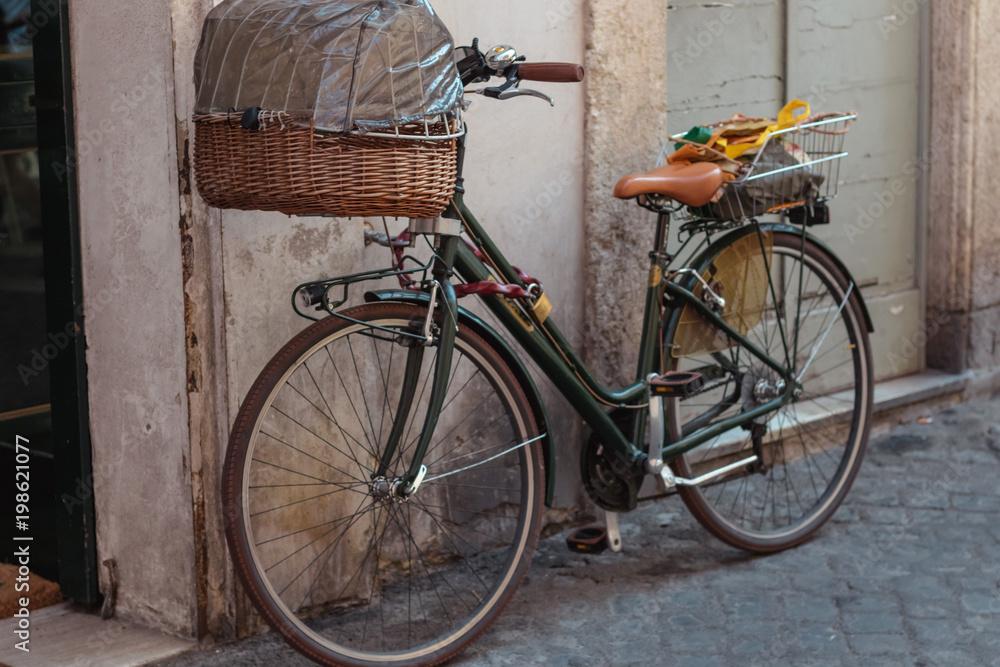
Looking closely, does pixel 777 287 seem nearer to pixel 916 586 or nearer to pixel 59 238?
pixel 916 586

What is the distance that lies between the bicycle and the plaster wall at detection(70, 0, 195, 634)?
262 millimetres

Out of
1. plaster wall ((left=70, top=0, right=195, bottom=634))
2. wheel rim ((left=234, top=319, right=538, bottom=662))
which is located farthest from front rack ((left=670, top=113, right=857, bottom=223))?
plaster wall ((left=70, top=0, right=195, bottom=634))

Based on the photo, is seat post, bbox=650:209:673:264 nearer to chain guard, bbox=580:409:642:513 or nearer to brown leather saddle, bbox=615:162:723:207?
brown leather saddle, bbox=615:162:723:207

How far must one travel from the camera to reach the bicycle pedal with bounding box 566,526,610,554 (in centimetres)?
362

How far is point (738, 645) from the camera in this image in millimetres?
3088

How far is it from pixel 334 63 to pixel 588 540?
1858mm

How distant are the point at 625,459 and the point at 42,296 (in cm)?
177

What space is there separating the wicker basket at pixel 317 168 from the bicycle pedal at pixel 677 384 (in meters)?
1.16
